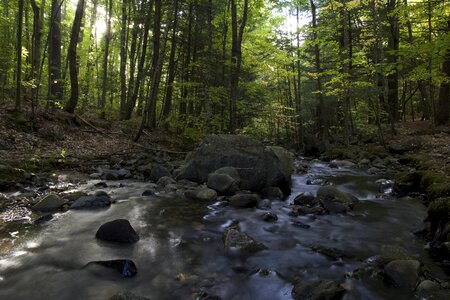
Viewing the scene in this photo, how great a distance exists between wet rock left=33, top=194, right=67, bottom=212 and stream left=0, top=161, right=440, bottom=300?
1.07 feet

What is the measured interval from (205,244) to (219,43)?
17587 mm

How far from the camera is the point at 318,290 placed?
4.22 m

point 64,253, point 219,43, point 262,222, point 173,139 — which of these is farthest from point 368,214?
point 219,43

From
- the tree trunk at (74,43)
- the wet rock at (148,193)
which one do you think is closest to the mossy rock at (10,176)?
the wet rock at (148,193)

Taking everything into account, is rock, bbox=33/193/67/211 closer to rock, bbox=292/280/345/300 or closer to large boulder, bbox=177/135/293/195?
large boulder, bbox=177/135/293/195

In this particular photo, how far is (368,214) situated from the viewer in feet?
26.6

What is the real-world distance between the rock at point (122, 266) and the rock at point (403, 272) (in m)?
3.55

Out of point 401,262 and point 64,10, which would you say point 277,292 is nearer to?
point 401,262

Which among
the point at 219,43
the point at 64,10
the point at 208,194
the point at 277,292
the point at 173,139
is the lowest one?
the point at 277,292

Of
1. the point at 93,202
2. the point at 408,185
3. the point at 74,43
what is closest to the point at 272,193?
the point at 408,185

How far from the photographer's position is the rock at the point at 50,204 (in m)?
7.32

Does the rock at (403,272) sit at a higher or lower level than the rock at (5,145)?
lower

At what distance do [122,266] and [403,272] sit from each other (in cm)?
385

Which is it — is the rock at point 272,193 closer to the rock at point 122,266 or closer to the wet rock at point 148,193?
the wet rock at point 148,193
